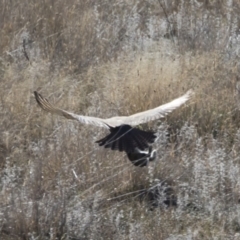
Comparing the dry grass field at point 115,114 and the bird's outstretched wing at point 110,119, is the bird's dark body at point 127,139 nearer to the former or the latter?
the bird's outstretched wing at point 110,119

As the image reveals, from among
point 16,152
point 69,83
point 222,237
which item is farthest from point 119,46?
point 222,237

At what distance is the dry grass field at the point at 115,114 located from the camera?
4578 mm

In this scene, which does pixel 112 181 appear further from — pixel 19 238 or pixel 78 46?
pixel 78 46

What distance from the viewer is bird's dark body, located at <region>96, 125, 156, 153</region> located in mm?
4613

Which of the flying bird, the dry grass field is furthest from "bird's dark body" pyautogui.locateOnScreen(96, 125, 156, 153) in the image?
the dry grass field

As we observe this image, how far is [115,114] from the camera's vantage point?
581 centimetres

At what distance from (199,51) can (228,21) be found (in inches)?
32.3

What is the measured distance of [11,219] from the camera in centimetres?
442

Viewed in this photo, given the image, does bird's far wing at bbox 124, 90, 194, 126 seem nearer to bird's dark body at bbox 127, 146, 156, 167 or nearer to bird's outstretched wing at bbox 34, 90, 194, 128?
bird's outstretched wing at bbox 34, 90, 194, 128

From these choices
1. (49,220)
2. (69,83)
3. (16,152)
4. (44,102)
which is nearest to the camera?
(49,220)

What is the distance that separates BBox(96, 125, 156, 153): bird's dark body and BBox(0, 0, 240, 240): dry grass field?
0.25 metres

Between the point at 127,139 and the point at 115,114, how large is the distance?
3.74 feet

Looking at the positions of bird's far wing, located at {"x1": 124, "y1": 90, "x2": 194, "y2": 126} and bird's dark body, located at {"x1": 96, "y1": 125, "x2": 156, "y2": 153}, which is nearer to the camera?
bird's dark body, located at {"x1": 96, "y1": 125, "x2": 156, "y2": 153}

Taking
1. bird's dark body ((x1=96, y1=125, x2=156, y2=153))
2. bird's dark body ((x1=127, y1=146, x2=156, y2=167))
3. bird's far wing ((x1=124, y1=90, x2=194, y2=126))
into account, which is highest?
bird's far wing ((x1=124, y1=90, x2=194, y2=126))
